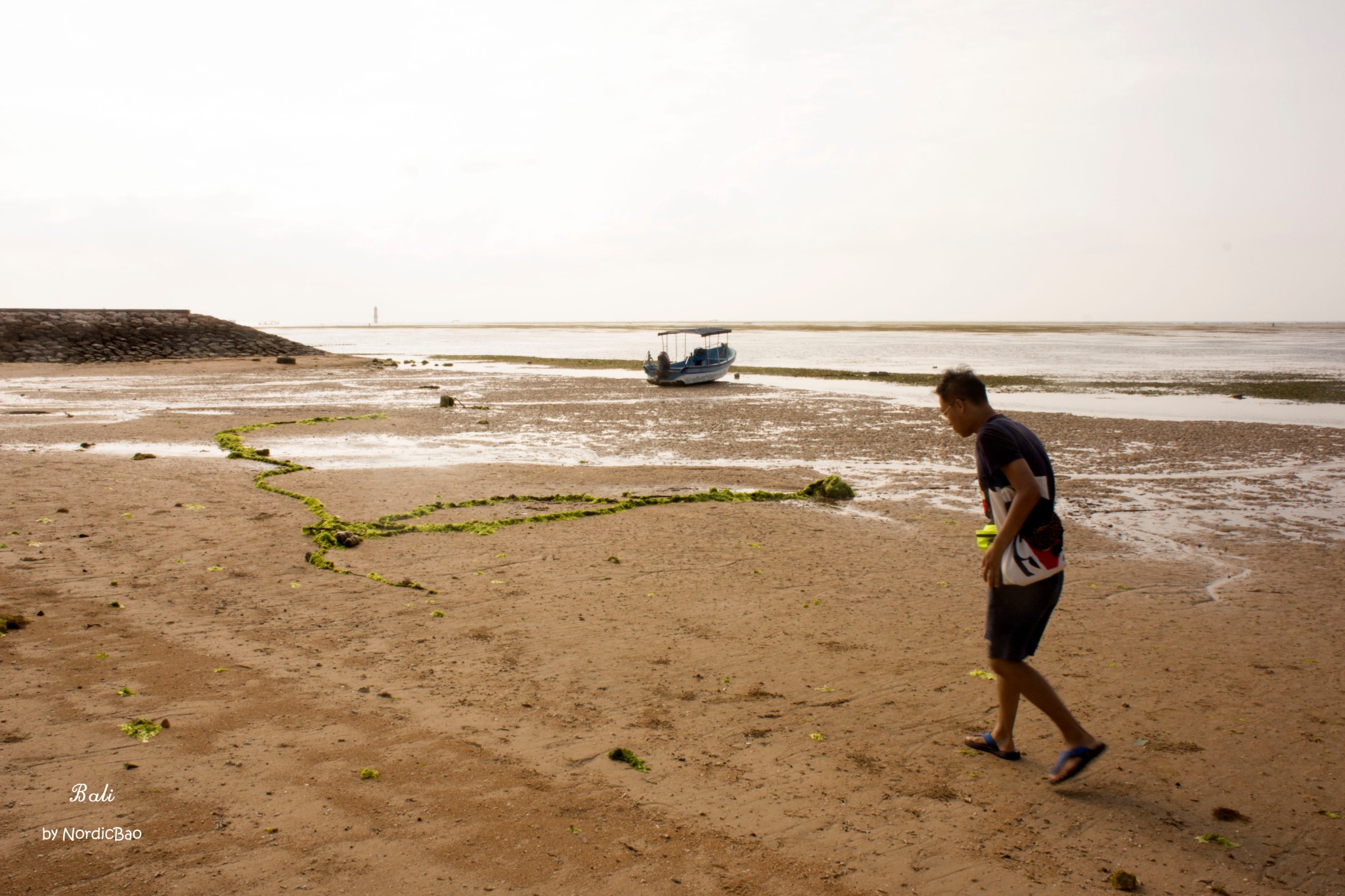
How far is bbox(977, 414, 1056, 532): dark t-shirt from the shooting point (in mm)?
4383

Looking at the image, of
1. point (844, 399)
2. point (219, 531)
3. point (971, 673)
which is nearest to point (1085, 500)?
point (971, 673)

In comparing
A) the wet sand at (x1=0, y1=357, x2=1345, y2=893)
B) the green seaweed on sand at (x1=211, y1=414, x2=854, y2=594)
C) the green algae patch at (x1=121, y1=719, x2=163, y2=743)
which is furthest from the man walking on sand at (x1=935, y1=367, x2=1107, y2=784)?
the green seaweed on sand at (x1=211, y1=414, x2=854, y2=594)

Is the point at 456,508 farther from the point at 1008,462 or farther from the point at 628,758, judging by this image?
the point at 1008,462

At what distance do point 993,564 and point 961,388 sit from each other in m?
0.97

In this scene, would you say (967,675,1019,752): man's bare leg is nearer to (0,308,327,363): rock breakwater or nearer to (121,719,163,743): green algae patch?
(121,719,163,743): green algae patch

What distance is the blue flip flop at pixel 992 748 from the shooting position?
4.88m

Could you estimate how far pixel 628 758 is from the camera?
4.79 m

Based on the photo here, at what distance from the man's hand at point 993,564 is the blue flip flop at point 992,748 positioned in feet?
3.38

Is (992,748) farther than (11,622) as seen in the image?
No

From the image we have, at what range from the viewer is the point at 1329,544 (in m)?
10.3

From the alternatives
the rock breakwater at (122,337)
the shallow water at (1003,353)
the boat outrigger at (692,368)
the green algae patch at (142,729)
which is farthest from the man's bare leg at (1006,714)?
the rock breakwater at (122,337)

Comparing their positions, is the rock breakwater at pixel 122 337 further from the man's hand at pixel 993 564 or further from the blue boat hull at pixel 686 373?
the man's hand at pixel 993 564

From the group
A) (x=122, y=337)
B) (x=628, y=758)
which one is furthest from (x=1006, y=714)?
(x=122, y=337)

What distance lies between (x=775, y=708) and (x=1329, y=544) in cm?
880
